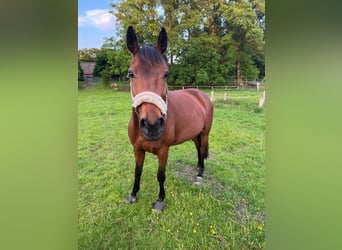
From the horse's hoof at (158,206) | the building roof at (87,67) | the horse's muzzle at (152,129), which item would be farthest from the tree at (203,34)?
the horse's hoof at (158,206)

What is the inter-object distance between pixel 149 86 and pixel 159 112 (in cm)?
12

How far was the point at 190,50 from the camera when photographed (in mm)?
1298

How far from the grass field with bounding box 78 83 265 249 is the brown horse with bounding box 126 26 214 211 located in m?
0.03

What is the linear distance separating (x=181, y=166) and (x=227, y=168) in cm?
22

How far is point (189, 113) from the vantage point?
1320mm

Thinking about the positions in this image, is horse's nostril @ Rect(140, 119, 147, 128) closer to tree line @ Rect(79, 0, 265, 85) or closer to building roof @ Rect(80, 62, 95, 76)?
tree line @ Rect(79, 0, 265, 85)

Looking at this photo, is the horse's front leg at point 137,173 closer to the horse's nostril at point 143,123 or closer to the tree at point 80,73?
the horse's nostril at point 143,123

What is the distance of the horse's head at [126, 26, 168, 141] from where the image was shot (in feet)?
3.75

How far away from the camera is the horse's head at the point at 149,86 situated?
114cm

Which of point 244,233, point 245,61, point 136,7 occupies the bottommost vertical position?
point 244,233

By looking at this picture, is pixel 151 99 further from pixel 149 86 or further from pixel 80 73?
pixel 80 73
